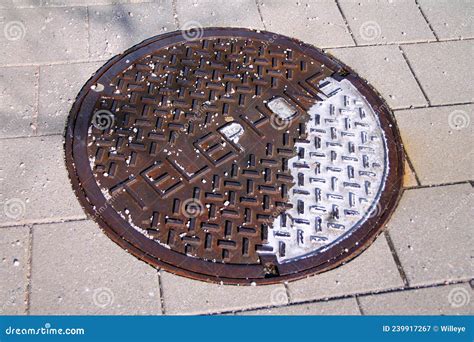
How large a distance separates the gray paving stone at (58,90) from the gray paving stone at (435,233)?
219 cm

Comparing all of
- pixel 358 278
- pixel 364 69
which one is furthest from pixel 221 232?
pixel 364 69

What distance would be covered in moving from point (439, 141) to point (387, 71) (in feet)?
2.26

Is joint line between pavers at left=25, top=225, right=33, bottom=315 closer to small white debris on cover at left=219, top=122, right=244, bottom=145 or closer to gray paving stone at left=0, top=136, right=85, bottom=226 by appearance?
gray paving stone at left=0, top=136, right=85, bottom=226

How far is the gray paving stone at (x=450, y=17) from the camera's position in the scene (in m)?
4.31

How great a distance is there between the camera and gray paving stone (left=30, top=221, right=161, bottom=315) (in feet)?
9.36

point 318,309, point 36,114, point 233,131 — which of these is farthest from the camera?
point 36,114

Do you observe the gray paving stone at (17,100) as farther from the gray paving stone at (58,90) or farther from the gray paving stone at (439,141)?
→ the gray paving stone at (439,141)

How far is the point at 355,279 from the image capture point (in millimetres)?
3000

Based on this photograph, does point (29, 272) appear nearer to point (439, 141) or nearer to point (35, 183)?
point (35, 183)

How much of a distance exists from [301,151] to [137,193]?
104 centimetres

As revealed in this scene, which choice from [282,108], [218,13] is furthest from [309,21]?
[282,108]

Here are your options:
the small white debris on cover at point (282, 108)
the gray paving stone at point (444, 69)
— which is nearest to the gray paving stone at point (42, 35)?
the small white debris on cover at point (282, 108)

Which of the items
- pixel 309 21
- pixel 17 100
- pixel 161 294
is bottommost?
pixel 161 294

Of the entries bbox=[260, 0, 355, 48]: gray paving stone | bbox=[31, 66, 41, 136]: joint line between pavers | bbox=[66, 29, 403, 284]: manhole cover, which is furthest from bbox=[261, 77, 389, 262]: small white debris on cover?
bbox=[31, 66, 41, 136]: joint line between pavers
